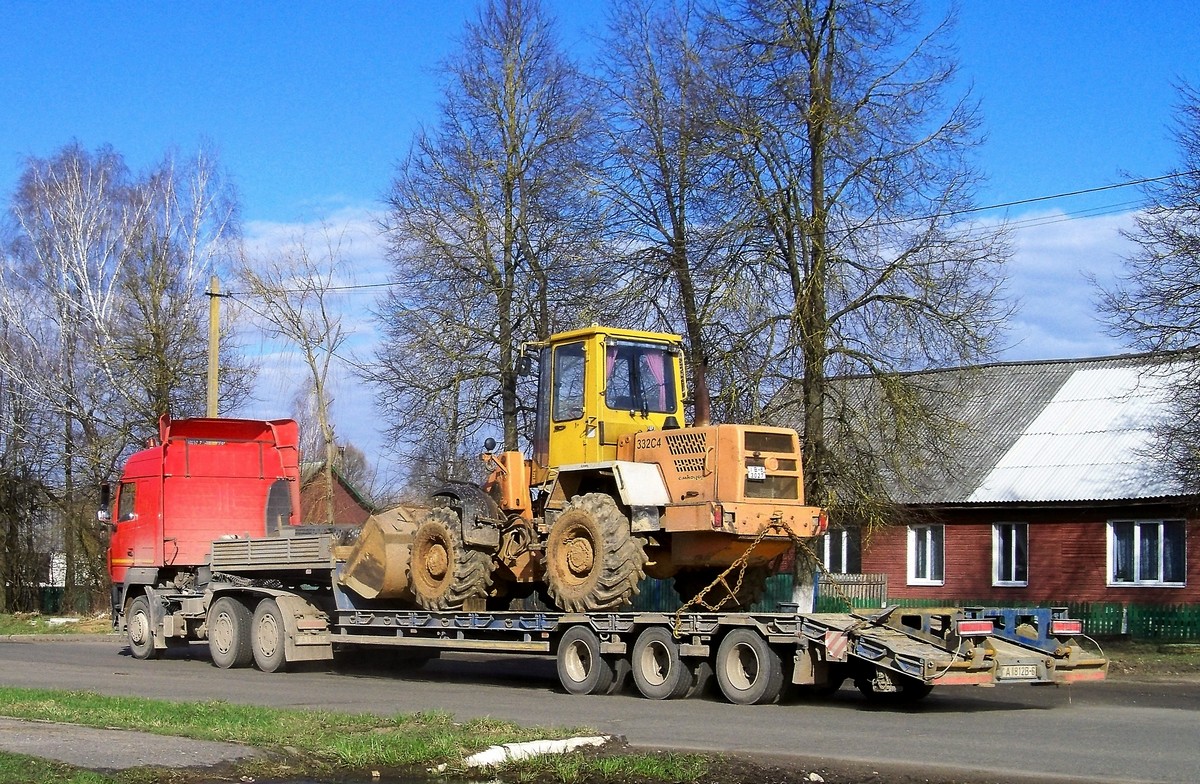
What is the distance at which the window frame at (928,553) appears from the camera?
3459 cm

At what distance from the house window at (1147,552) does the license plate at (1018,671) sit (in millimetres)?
17994

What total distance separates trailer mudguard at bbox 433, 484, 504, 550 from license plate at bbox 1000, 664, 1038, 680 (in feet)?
22.3

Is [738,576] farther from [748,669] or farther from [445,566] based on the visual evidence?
[445,566]

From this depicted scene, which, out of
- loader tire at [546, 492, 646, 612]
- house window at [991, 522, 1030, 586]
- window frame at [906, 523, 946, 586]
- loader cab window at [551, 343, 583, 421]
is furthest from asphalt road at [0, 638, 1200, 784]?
window frame at [906, 523, 946, 586]

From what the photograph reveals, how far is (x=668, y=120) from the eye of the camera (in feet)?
86.2

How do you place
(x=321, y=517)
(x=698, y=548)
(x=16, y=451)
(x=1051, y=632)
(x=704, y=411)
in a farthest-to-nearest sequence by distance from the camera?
1. (x=321, y=517)
2. (x=16, y=451)
3. (x=704, y=411)
4. (x=698, y=548)
5. (x=1051, y=632)

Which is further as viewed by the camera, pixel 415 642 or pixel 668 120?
pixel 668 120

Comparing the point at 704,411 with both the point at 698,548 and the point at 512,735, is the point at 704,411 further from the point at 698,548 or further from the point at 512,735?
the point at 512,735

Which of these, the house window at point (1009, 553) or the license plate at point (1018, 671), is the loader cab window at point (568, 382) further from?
the house window at point (1009, 553)

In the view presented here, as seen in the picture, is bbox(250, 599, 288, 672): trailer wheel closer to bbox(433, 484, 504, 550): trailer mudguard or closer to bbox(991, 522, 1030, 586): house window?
bbox(433, 484, 504, 550): trailer mudguard

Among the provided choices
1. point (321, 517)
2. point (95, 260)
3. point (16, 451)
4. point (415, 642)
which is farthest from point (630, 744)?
point (321, 517)

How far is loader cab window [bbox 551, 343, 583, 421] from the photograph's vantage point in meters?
17.1

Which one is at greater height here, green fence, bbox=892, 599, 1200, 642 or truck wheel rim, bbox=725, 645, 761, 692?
truck wheel rim, bbox=725, 645, 761, 692

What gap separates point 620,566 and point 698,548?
1.04 m
